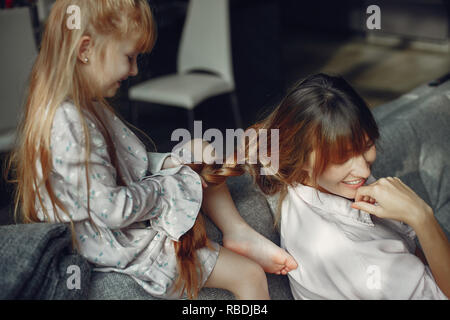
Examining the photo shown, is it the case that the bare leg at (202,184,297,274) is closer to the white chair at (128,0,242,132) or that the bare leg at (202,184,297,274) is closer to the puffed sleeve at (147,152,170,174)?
the puffed sleeve at (147,152,170,174)

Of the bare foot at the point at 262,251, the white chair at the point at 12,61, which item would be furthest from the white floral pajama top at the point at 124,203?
the white chair at the point at 12,61

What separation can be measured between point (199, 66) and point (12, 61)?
1.09 m

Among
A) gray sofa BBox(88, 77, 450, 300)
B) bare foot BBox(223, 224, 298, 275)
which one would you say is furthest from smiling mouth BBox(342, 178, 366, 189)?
gray sofa BBox(88, 77, 450, 300)

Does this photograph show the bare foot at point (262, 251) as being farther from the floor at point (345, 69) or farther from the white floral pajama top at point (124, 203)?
the floor at point (345, 69)

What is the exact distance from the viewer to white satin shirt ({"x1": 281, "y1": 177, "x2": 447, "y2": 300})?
1042mm

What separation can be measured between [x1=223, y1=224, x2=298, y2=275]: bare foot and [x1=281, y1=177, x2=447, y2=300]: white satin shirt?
23 millimetres

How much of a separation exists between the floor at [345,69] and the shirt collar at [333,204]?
1.85 m

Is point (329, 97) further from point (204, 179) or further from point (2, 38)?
point (2, 38)

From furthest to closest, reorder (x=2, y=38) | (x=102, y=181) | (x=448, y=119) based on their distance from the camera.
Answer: (x=2, y=38)
(x=448, y=119)
(x=102, y=181)

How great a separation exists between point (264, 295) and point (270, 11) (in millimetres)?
2708

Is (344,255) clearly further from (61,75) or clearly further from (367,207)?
(61,75)

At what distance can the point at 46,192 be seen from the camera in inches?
38.0

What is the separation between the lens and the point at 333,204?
1177mm

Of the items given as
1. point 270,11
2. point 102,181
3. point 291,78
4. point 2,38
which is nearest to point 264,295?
point 102,181
